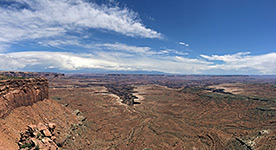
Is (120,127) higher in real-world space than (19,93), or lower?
lower

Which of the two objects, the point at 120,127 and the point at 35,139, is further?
the point at 120,127

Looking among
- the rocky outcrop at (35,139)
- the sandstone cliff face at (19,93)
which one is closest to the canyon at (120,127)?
the sandstone cliff face at (19,93)

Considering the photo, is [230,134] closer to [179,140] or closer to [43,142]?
[179,140]

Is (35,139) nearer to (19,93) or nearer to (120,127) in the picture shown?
(19,93)

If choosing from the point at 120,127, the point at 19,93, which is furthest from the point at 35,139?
the point at 120,127

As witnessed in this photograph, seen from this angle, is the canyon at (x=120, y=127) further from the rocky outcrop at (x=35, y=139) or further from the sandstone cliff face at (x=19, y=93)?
the rocky outcrop at (x=35, y=139)

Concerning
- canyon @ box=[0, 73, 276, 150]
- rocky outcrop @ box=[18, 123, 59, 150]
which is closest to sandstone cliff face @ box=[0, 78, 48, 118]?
canyon @ box=[0, 73, 276, 150]

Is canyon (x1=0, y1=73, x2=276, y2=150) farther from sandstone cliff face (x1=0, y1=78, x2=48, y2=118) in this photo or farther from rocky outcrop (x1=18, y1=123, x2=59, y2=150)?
rocky outcrop (x1=18, y1=123, x2=59, y2=150)

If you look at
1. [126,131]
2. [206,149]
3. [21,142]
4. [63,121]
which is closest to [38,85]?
[63,121]
